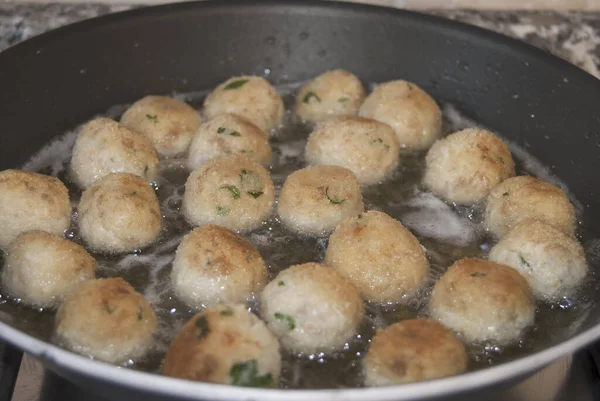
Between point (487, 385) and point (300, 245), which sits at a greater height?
point (487, 385)

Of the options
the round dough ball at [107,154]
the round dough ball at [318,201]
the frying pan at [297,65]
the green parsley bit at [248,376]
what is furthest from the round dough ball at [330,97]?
the green parsley bit at [248,376]

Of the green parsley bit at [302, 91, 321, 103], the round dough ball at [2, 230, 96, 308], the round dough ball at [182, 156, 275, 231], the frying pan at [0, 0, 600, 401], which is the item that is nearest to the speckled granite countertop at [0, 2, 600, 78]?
the frying pan at [0, 0, 600, 401]

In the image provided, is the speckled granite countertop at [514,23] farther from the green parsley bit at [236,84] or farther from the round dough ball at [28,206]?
the round dough ball at [28,206]

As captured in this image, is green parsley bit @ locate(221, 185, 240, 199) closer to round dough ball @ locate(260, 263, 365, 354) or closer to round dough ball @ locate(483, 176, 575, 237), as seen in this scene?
round dough ball @ locate(260, 263, 365, 354)

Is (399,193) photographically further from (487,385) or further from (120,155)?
(487,385)

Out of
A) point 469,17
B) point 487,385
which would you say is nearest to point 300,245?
point 487,385

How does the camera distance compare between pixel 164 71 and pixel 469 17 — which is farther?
pixel 469 17
